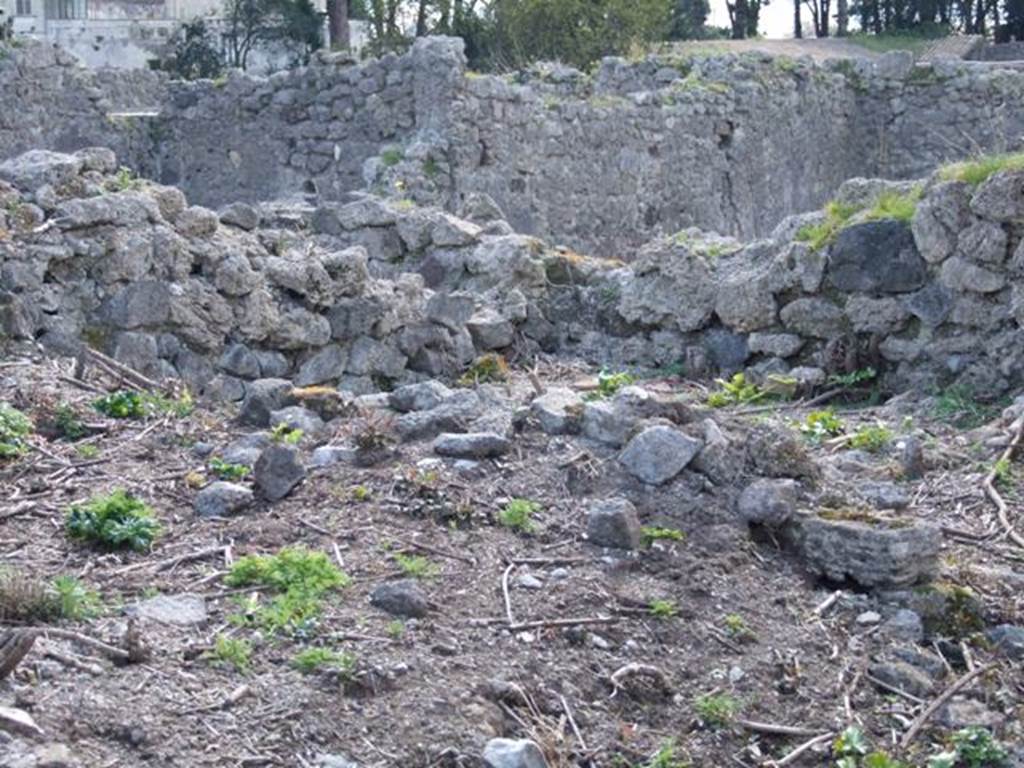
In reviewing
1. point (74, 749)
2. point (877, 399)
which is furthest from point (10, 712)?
point (877, 399)

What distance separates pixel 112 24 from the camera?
42.2m

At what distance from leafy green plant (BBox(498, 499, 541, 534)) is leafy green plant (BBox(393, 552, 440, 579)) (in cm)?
40

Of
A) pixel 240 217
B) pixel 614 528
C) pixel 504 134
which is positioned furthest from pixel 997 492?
pixel 504 134

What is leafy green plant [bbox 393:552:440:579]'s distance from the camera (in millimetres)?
5586

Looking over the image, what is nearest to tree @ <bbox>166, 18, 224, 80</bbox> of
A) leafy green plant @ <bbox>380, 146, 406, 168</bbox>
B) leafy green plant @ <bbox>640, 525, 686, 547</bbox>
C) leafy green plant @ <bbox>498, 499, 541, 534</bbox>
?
leafy green plant @ <bbox>380, 146, 406, 168</bbox>

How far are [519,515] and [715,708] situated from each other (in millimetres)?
1185

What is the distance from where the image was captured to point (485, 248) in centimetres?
1099

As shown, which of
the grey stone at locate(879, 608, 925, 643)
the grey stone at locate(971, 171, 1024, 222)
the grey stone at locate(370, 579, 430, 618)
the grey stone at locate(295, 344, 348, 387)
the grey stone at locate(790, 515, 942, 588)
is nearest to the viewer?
the grey stone at locate(370, 579, 430, 618)

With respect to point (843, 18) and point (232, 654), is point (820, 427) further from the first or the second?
point (843, 18)

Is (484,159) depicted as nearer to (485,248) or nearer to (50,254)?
(485,248)

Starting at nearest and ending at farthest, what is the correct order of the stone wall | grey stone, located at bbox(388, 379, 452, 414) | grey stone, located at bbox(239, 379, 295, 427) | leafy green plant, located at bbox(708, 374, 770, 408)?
1. grey stone, located at bbox(239, 379, 295, 427)
2. grey stone, located at bbox(388, 379, 452, 414)
3. leafy green plant, located at bbox(708, 374, 770, 408)
4. the stone wall

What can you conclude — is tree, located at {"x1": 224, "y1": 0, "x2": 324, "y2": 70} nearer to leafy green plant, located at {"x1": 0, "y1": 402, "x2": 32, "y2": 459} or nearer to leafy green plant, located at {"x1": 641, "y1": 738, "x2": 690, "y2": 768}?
leafy green plant, located at {"x1": 0, "y1": 402, "x2": 32, "y2": 459}

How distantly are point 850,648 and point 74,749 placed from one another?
2.30 m

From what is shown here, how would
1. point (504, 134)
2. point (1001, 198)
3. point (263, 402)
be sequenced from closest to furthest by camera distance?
1. point (263, 402)
2. point (1001, 198)
3. point (504, 134)
